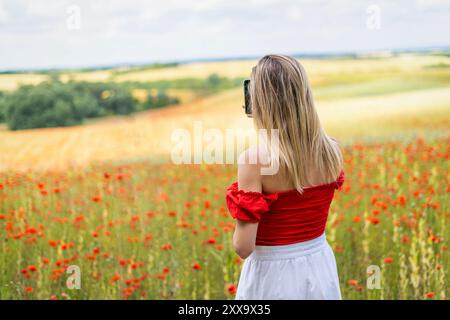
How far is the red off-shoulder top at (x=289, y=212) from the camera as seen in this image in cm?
192

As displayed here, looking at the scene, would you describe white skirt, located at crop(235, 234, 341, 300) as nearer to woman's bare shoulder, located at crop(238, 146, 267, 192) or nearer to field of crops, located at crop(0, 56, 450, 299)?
woman's bare shoulder, located at crop(238, 146, 267, 192)

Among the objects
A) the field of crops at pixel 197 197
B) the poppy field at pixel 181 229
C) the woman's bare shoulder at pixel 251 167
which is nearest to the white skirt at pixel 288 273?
the woman's bare shoulder at pixel 251 167

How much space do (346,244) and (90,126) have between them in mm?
2061

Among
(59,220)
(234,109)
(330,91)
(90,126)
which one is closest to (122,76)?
(90,126)

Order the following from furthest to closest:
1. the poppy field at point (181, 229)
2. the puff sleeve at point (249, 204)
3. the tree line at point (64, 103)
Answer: the tree line at point (64, 103) → the poppy field at point (181, 229) → the puff sleeve at point (249, 204)

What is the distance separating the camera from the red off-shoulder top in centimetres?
192

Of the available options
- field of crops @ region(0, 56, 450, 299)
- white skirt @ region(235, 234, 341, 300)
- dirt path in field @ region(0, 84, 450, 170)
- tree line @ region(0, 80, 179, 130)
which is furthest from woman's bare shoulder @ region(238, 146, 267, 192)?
tree line @ region(0, 80, 179, 130)

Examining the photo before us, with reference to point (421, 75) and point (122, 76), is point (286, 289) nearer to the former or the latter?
point (122, 76)

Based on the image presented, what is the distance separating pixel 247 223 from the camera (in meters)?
Answer: 1.88

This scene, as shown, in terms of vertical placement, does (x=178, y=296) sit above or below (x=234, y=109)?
below

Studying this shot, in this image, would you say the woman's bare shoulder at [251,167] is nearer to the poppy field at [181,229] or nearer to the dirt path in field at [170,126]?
the poppy field at [181,229]

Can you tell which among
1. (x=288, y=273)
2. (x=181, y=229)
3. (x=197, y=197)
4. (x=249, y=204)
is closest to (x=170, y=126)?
(x=197, y=197)

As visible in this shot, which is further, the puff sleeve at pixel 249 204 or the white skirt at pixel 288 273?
the white skirt at pixel 288 273

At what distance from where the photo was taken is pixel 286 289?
79.7 inches
